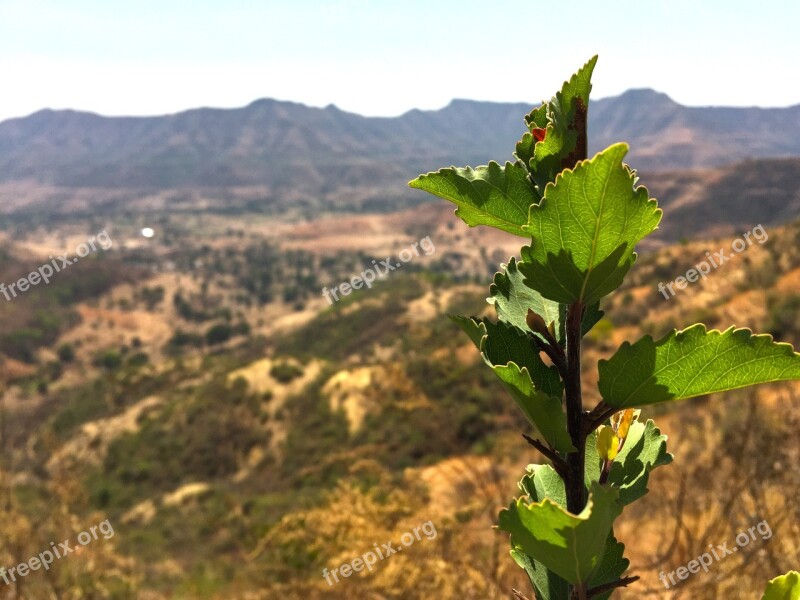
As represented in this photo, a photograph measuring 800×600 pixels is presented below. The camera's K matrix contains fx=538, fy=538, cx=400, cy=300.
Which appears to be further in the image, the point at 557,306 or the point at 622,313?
the point at 622,313

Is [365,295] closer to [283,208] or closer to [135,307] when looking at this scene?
[135,307]

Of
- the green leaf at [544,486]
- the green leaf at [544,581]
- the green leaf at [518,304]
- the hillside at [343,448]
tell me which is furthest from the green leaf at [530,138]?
the hillside at [343,448]

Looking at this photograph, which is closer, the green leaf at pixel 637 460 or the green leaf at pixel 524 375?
the green leaf at pixel 524 375

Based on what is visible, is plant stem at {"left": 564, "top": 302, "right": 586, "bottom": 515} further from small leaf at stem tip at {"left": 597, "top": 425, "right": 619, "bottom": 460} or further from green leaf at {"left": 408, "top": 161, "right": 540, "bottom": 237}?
green leaf at {"left": 408, "top": 161, "right": 540, "bottom": 237}

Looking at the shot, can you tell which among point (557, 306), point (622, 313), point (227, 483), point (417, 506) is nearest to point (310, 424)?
point (227, 483)

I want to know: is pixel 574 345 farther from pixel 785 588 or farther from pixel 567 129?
pixel 785 588

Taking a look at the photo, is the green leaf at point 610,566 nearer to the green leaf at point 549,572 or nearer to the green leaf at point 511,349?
the green leaf at point 549,572

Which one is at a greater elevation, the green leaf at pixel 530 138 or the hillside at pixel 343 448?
the green leaf at pixel 530 138
